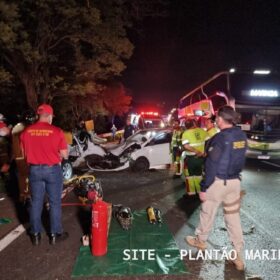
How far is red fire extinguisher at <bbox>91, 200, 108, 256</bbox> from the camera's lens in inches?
168

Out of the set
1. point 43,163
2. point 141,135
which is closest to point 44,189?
point 43,163

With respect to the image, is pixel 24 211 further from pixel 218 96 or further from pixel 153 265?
pixel 218 96

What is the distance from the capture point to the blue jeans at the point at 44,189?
473 centimetres

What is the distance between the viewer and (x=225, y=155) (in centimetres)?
404

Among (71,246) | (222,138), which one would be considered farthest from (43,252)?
(222,138)

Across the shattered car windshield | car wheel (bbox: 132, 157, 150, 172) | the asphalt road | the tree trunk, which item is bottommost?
the asphalt road

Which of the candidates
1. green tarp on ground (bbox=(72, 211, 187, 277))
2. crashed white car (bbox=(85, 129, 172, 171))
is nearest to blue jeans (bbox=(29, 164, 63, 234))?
green tarp on ground (bbox=(72, 211, 187, 277))

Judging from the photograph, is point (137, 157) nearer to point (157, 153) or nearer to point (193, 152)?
point (157, 153)

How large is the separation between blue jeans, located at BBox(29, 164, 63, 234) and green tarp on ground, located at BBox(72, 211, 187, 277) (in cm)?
68

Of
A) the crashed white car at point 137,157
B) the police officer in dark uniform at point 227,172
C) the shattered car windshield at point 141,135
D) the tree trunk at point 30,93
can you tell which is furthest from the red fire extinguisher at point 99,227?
the tree trunk at point 30,93

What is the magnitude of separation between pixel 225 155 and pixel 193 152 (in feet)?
10.3

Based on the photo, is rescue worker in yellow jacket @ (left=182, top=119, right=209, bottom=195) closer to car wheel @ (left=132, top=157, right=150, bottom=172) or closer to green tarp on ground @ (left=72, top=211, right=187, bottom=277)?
green tarp on ground @ (left=72, top=211, right=187, bottom=277)

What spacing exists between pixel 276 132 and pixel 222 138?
8780mm

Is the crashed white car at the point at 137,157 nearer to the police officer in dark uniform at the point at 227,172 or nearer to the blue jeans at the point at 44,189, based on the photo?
the blue jeans at the point at 44,189
